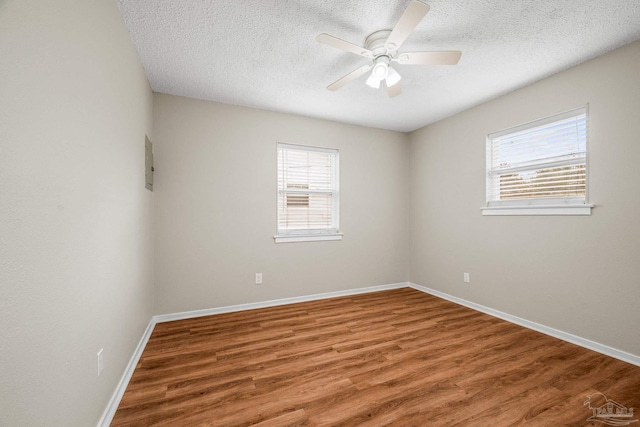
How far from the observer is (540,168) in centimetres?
284

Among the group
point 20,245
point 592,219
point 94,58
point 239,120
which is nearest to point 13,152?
point 20,245

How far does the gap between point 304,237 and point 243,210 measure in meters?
0.93

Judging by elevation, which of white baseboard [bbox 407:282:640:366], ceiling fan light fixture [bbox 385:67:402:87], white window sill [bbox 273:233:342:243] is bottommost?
white baseboard [bbox 407:282:640:366]

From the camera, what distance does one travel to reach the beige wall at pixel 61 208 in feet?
2.69

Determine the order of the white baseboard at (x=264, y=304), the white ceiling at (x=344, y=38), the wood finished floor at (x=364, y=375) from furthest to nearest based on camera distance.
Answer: the white baseboard at (x=264, y=304) → the white ceiling at (x=344, y=38) → the wood finished floor at (x=364, y=375)

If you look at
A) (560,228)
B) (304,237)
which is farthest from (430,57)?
(304,237)

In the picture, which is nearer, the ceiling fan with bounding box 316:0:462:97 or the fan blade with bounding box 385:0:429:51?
the fan blade with bounding box 385:0:429:51

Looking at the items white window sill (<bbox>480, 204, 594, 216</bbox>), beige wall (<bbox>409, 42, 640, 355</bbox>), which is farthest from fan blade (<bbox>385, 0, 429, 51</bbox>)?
white window sill (<bbox>480, 204, 594, 216</bbox>)

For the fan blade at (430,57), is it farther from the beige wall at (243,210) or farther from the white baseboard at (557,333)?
the white baseboard at (557,333)

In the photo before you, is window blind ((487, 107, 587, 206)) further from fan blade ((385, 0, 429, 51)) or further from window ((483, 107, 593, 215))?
fan blade ((385, 0, 429, 51))

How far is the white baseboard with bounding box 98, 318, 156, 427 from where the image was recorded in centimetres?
151

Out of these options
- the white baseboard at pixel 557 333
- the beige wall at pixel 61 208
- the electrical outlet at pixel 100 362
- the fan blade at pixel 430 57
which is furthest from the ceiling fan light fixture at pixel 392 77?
the white baseboard at pixel 557 333

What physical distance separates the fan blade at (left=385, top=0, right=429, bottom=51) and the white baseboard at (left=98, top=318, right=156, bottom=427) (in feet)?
9.37

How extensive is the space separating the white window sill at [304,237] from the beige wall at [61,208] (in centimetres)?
191
